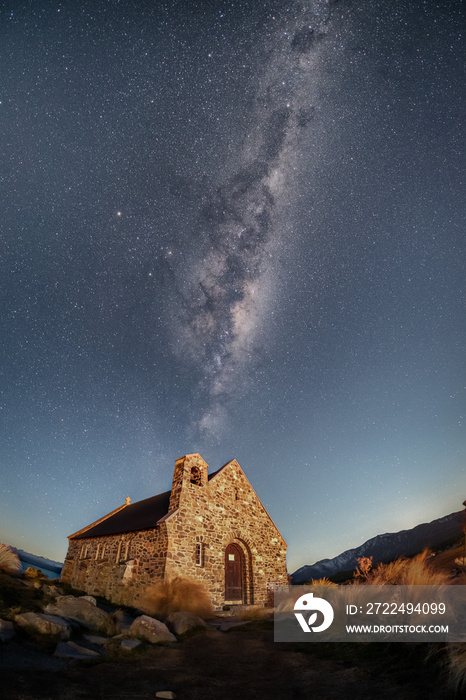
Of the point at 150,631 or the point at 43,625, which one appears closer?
the point at 43,625

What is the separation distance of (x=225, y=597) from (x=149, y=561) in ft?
16.3

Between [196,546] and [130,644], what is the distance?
10071 millimetres

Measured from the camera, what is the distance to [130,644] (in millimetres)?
8625

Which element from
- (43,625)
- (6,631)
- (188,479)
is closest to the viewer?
(6,631)

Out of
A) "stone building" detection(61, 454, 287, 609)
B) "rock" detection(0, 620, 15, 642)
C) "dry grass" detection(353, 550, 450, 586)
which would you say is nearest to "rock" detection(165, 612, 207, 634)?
"stone building" detection(61, 454, 287, 609)

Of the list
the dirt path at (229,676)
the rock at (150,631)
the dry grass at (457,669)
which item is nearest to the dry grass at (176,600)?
the rock at (150,631)

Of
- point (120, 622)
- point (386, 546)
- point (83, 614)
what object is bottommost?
point (120, 622)

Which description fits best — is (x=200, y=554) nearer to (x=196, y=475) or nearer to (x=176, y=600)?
(x=176, y=600)

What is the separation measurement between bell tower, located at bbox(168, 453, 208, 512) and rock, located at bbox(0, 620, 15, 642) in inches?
416

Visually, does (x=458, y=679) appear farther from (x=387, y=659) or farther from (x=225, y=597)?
(x=225, y=597)

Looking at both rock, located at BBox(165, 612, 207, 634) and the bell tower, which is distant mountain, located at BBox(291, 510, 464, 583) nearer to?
the bell tower

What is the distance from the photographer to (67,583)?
23328 mm

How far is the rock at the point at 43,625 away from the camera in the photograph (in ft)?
28.0

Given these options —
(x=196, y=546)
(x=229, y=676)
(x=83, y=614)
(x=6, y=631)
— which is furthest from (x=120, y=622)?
(x=196, y=546)
